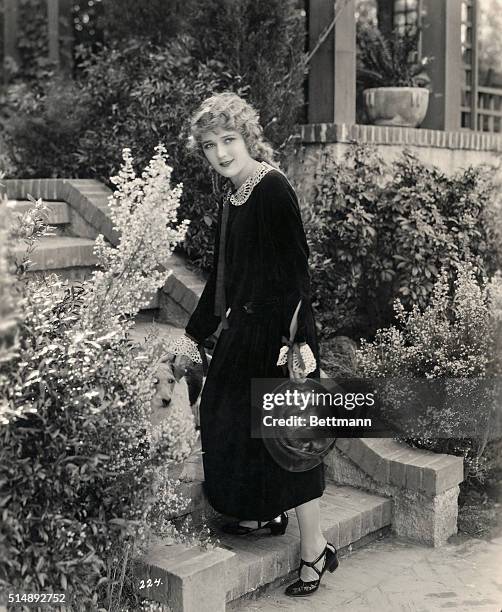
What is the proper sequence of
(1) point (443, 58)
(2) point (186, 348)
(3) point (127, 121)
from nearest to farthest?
(2) point (186, 348) < (3) point (127, 121) < (1) point (443, 58)

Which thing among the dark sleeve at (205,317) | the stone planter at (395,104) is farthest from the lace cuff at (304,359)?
the stone planter at (395,104)

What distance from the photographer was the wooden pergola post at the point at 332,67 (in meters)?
6.32

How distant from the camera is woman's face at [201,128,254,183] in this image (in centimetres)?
325

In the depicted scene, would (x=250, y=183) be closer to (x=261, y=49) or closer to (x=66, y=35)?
A: (x=261, y=49)

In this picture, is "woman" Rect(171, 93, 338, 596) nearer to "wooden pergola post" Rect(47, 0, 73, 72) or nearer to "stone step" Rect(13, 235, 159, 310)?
"stone step" Rect(13, 235, 159, 310)

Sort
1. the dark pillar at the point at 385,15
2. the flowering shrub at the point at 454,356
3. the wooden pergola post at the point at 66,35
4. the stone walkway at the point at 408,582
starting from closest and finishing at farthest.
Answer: the stone walkway at the point at 408,582 < the flowering shrub at the point at 454,356 < the dark pillar at the point at 385,15 < the wooden pergola post at the point at 66,35

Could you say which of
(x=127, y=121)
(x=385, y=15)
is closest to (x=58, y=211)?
(x=127, y=121)

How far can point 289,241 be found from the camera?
3262 millimetres

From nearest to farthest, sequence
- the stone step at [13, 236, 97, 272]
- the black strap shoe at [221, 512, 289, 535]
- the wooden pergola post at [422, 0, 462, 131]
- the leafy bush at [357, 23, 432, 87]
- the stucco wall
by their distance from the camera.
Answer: the black strap shoe at [221, 512, 289, 535]
the stone step at [13, 236, 97, 272]
the stucco wall
the leafy bush at [357, 23, 432, 87]
the wooden pergola post at [422, 0, 462, 131]

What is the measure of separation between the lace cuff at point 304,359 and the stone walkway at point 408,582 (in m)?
0.98

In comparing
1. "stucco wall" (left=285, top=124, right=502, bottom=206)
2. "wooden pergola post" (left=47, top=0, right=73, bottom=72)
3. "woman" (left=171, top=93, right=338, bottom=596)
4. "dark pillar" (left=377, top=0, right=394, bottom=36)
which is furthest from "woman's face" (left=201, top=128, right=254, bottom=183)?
"wooden pergola post" (left=47, top=0, right=73, bottom=72)

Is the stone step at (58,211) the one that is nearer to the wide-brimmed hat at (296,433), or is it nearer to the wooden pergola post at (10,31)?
the wide-brimmed hat at (296,433)

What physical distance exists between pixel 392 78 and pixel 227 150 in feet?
13.8

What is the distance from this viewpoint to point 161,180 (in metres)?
2.75
